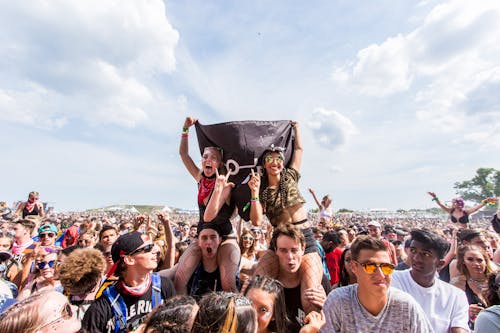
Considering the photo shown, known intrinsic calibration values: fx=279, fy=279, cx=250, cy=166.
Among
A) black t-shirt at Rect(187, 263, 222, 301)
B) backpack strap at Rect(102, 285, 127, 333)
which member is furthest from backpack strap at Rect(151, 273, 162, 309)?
black t-shirt at Rect(187, 263, 222, 301)

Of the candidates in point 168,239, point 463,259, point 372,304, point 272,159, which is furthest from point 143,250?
point 463,259

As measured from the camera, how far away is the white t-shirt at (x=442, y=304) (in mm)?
2461

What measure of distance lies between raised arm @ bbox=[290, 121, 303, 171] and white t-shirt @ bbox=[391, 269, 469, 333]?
68.8 inches

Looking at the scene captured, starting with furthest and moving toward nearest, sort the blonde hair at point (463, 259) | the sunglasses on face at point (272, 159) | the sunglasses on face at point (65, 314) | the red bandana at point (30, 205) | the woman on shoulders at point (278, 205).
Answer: the red bandana at point (30, 205) < the blonde hair at point (463, 259) < the sunglasses on face at point (272, 159) < the woman on shoulders at point (278, 205) < the sunglasses on face at point (65, 314)

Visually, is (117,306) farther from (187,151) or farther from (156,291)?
(187,151)

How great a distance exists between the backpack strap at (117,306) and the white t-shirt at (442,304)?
2643 mm

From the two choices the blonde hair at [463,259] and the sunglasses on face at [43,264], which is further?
the blonde hair at [463,259]

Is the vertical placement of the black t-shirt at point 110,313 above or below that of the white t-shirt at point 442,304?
below

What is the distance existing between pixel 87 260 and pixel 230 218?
167 cm

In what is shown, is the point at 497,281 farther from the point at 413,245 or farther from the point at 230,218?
the point at 230,218

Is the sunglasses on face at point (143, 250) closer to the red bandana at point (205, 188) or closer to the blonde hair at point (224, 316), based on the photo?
the red bandana at point (205, 188)

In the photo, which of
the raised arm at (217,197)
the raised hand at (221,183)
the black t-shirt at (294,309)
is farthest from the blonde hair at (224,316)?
the raised hand at (221,183)

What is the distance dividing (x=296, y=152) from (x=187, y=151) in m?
1.56

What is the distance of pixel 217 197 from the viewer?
3.17 metres
